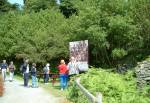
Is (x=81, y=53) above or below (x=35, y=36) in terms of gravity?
above

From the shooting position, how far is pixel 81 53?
29094mm

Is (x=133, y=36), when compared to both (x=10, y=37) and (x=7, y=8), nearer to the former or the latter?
(x=10, y=37)

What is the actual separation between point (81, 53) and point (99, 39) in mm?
9538

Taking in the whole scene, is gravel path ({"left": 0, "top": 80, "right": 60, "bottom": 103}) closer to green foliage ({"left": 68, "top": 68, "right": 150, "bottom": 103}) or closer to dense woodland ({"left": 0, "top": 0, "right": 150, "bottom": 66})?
green foliage ({"left": 68, "top": 68, "right": 150, "bottom": 103})

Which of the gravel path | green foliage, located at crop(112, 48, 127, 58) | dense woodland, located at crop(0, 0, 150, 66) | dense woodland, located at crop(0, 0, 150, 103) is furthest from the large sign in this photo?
green foliage, located at crop(112, 48, 127, 58)

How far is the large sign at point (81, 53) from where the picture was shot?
94.5 ft

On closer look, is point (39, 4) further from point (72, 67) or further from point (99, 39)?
point (72, 67)

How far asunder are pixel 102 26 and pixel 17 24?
63.3 ft

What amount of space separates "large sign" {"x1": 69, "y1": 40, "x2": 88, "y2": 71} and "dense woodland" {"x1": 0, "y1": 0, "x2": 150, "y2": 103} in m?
1.53

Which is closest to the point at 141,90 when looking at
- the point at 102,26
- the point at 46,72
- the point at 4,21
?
the point at 46,72

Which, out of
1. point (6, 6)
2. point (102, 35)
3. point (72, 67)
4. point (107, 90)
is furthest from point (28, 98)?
point (6, 6)

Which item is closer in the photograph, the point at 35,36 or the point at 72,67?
the point at 72,67

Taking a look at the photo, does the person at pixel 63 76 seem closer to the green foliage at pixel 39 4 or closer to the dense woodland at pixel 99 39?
the dense woodland at pixel 99 39

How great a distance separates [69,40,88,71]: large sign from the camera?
2881 centimetres
